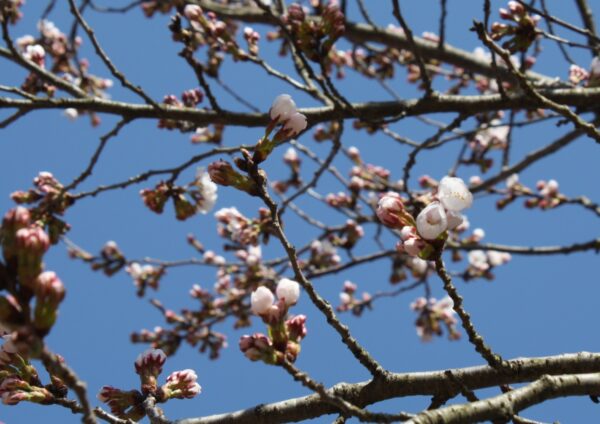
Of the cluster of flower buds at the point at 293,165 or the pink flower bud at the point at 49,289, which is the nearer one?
the pink flower bud at the point at 49,289

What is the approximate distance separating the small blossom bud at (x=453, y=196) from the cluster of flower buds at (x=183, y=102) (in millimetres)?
2096

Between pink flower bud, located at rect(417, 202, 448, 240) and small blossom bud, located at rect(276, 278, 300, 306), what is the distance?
Answer: 355 mm

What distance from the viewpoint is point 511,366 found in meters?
1.61

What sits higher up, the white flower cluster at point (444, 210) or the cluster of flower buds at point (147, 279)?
the cluster of flower buds at point (147, 279)

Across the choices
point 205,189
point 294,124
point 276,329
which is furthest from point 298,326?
point 205,189

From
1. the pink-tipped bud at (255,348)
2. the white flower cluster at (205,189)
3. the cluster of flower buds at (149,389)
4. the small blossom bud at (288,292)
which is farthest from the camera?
the white flower cluster at (205,189)

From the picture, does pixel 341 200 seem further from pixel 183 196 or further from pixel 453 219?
pixel 453 219

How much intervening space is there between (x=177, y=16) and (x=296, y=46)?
2.26 ft

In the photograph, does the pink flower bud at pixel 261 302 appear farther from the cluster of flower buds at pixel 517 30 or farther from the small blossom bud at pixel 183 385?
the cluster of flower buds at pixel 517 30

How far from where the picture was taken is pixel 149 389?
1.77 metres

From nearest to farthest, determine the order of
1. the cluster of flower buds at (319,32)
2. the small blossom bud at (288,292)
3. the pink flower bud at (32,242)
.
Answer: the pink flower bud at (32,242)
the small blossom bud at (288,292)
the cluster of flower buds at (319,32)

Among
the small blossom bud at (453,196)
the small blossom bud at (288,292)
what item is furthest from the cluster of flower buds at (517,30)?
the small blossom bud at (288,292)

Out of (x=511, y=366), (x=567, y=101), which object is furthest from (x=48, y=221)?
(x=567, y=101)

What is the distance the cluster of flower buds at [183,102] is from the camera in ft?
Result: 11.2
